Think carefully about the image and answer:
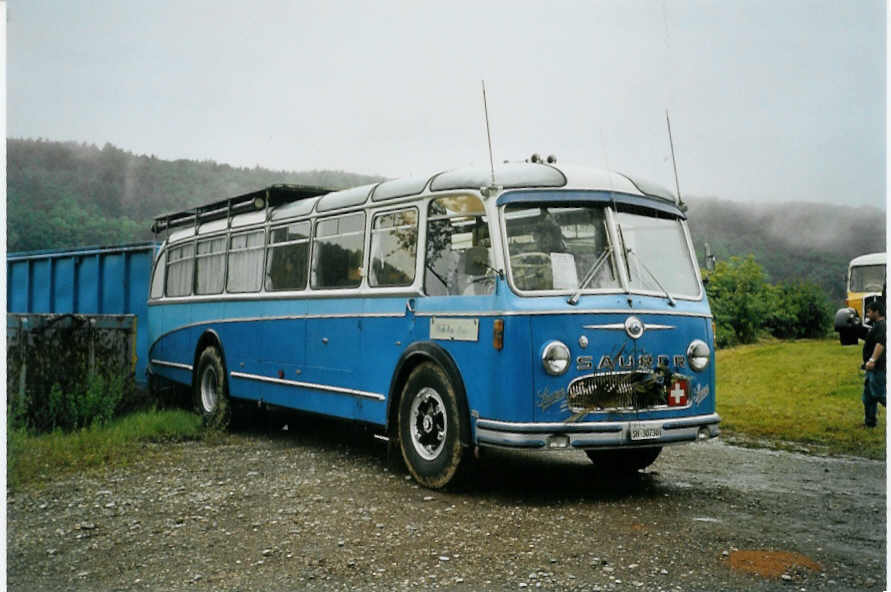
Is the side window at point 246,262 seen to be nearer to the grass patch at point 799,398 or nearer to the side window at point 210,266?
the side window at point 210,266

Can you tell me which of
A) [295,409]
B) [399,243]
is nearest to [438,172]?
[399,243]

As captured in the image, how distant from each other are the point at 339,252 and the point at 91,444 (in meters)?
2.80

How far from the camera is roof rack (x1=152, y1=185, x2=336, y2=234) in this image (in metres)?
9.38

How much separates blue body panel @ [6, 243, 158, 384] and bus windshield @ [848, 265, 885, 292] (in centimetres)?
821

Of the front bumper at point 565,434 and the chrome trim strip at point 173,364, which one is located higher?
the chrome trim strip at point 173,364

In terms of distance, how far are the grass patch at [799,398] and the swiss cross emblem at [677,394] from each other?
283 centimetres

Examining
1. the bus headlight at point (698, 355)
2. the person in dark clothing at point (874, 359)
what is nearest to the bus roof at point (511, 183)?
the bus headlight at point (698, 355)

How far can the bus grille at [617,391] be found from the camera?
19.8ft

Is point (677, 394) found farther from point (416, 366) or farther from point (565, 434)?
point (416, 366)

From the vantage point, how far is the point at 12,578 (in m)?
4.80

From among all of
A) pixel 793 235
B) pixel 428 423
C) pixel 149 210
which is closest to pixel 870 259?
pixel 793 235

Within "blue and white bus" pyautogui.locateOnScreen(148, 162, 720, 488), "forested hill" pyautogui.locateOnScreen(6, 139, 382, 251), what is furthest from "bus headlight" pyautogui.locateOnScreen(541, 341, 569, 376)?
"forested hill" pyautogui.locateOnScreen(6, 139, 382, 251)

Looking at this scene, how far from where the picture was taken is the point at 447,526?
217 inches

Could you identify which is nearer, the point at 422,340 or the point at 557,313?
the point at 557,313
